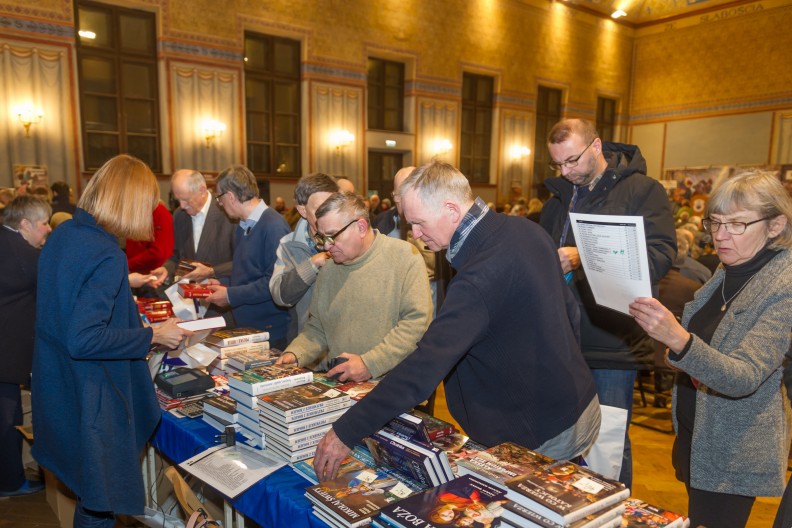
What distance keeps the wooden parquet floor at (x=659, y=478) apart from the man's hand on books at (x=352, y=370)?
2201mm

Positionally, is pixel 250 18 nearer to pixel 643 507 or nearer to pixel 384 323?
pixel 384 323

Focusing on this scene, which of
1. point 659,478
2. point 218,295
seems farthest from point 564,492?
point 659,478

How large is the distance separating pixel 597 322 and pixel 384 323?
102cm

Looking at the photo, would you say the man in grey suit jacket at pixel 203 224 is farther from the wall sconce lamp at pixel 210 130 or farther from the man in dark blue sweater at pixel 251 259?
the wall sconce lamp at pixel 210 130

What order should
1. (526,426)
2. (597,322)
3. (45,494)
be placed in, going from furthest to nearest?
1. (45,494)
2. (597,322)
3. (526,426)

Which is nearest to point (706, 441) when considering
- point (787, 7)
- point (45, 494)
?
point (45, 494)

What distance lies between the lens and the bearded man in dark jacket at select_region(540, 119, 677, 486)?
8.07 ft

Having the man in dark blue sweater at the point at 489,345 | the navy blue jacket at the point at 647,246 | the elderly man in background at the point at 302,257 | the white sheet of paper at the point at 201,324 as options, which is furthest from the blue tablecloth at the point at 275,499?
the navy blue jacket at the point at 647,246

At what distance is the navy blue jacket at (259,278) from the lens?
3119 mm

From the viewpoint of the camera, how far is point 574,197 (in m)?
2.70

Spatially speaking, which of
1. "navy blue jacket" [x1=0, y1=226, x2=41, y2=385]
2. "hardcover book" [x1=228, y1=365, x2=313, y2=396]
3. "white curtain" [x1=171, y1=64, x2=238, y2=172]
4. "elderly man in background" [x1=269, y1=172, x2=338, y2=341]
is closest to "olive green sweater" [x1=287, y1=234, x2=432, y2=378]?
"elderly man in background" [x1=269, y1=172, x2=338, y2=341]

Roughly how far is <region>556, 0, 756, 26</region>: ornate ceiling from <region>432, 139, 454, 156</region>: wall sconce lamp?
5.99 meters

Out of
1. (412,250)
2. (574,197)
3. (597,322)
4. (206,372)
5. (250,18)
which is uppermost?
(250,18)

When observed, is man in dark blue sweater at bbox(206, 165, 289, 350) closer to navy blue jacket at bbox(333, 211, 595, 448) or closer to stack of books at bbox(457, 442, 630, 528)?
navy blue jacket at bbox(333, 211, 595, 448)
